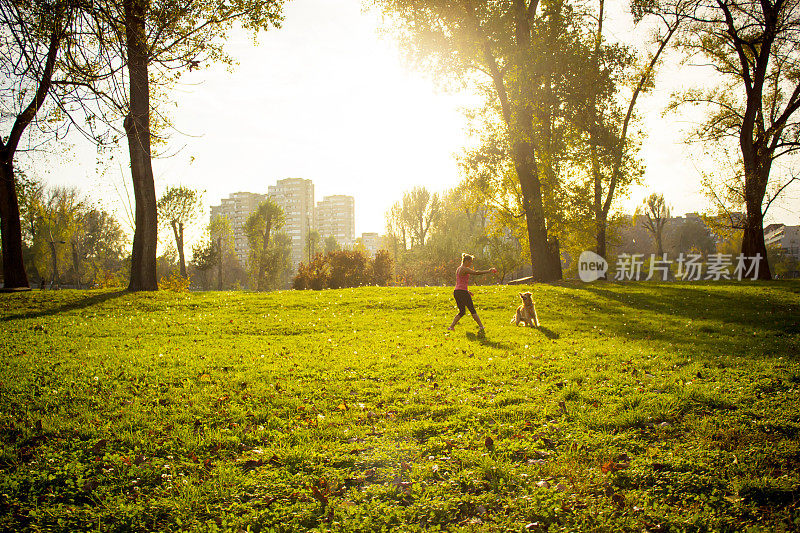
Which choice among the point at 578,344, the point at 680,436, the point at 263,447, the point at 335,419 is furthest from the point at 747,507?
the point at 578,344

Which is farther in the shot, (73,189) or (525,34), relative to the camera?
(73,189)

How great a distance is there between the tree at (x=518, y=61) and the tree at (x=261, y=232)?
46.4m

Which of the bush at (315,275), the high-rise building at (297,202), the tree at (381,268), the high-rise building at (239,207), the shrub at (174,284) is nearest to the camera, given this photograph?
the shrub at (174,284)

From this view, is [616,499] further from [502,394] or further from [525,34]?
[525,34]

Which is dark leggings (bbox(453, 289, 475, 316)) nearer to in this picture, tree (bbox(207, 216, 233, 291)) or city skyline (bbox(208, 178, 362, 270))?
tree (bbox(207, 216, 233, 291))

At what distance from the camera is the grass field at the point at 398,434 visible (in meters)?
3.73

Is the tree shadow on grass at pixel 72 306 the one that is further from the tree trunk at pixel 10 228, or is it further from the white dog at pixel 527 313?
the white dog at pixel 527 313

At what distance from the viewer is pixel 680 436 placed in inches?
198

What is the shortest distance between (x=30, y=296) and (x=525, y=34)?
1027 inches

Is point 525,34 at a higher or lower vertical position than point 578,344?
higher

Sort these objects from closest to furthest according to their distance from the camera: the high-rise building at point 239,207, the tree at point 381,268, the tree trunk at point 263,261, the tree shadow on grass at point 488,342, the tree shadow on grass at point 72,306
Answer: the tree shadow on grass at point 488,342 → the tree shadow on grass at point 72,306 → the tree at point 381,268 → the tree trunk at point 263,261 → the high-rise building at point 239,207

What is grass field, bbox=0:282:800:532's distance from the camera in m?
3.73

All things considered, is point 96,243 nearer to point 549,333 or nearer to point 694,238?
point 549,333

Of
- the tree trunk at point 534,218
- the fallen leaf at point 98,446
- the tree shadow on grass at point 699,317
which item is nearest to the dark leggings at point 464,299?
the tree shadow on grass at point 699,317
